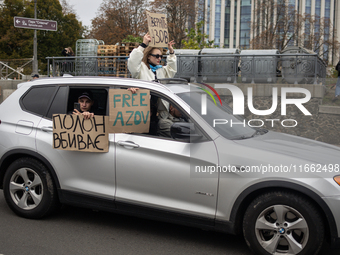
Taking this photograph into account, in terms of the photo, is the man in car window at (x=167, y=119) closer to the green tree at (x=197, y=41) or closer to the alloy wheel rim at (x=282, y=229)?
the alloy wheel rim at (x=282, y=229)

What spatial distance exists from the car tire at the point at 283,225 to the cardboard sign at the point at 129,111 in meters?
1.51

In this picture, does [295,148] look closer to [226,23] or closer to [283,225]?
[283,225]

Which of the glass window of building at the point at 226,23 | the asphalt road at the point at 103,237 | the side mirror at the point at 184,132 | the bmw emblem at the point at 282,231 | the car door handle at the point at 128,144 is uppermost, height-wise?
the glass window of building at the point at 226,23

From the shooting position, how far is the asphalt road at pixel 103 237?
3852 mm

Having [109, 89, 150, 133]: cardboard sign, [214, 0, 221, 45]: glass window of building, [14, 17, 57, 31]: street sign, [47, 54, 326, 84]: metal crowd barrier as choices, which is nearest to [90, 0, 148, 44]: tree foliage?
[14, 17, 57, 31]: street sign

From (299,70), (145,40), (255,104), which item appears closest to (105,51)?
(255,104)

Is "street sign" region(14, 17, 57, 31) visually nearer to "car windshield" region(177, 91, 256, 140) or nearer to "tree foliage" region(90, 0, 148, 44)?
"car windshield" region(177, 91, 256, 140)

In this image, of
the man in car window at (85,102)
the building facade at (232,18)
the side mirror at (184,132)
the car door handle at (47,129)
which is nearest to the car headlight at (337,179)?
the side mirror at (184,132)

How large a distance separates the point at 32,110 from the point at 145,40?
1.81 metres

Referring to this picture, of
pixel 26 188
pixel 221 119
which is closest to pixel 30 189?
pixel 26 188

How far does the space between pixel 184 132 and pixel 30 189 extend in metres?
2.20

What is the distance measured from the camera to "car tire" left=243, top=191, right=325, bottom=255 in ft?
10.9

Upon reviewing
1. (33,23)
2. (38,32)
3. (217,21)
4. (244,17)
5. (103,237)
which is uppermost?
(244,17)

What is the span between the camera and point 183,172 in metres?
3.77
